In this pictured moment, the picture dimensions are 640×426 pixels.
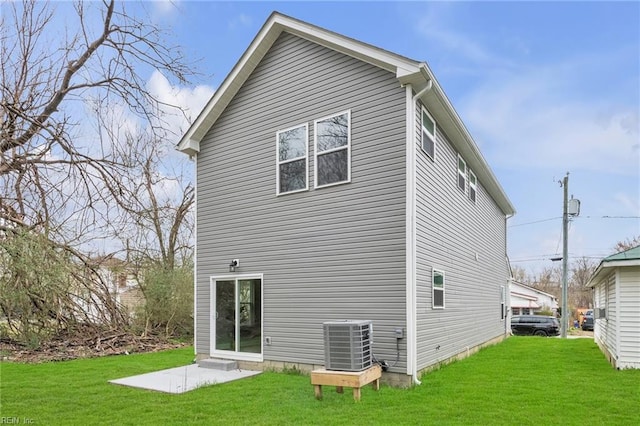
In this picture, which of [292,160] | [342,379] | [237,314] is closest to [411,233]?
[342,379]

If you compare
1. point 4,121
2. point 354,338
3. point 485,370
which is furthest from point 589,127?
point 4,121

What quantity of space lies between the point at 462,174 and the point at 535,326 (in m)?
14.8

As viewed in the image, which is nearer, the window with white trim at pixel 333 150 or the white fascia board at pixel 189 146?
the window with white trim at pixel 333 150

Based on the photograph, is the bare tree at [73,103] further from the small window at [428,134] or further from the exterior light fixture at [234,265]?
the small window at [428,134]

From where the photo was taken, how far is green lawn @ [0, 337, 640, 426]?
521 centimetres

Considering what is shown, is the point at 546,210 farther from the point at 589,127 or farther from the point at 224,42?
the point at 224,42

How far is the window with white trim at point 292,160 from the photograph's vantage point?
27.7ft

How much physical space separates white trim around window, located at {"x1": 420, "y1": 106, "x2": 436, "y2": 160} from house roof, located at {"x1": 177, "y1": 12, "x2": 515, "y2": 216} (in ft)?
0.49

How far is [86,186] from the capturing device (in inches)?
314

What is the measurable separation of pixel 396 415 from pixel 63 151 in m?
6.86

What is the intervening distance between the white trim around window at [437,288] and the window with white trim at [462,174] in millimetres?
2838

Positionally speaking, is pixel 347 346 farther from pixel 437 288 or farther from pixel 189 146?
pixel 189 146

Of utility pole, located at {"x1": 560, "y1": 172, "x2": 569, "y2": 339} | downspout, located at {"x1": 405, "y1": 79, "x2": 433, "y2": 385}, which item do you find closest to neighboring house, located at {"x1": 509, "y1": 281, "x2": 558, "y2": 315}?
utility pole, located at {"x1": 560, "y1": 172, "x2": 569, "y2": 339}

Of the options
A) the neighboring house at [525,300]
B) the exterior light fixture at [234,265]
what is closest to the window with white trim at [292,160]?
the exterior light fixture at [234,265]
